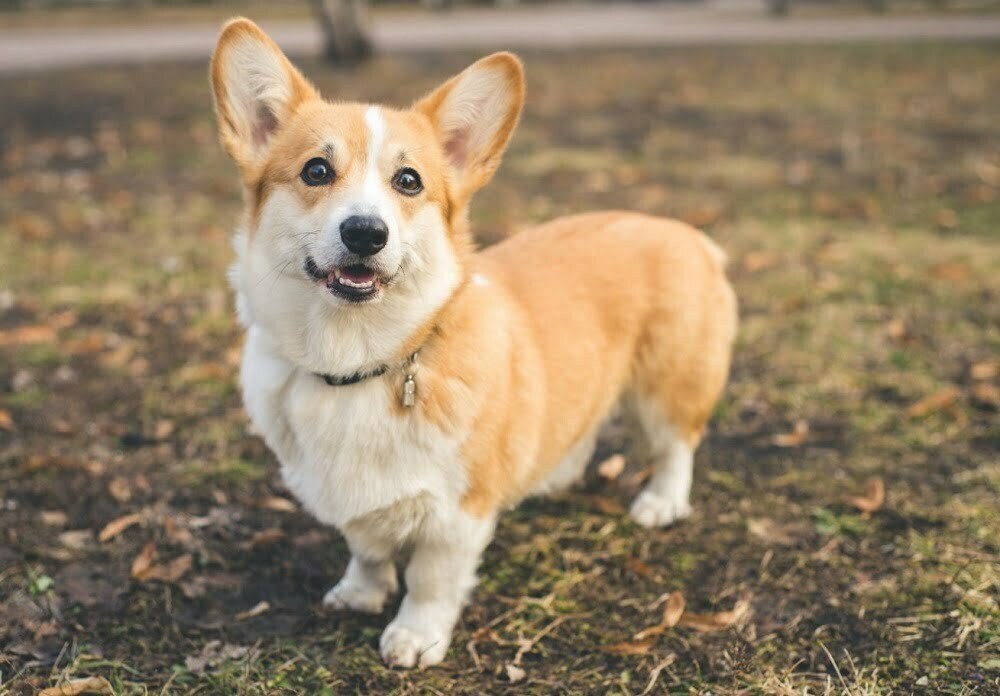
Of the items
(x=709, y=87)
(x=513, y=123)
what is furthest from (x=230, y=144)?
(x=709, y=87)

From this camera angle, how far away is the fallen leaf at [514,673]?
2680 millimetres

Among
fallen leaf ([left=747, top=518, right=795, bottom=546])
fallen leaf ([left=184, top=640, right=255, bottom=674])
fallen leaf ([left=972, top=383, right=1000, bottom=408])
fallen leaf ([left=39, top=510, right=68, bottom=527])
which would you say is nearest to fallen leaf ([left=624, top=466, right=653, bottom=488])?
fallen leaf ([left=747, top=518, right=795, bottom=546])

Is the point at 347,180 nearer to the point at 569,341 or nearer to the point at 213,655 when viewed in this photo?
the point at 569,341

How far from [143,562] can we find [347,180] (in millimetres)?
1556

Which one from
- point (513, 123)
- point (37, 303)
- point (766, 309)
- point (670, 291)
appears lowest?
point (766, 309)

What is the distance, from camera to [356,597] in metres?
2.98

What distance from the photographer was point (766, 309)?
5.23m

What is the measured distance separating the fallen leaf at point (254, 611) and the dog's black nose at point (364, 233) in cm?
129

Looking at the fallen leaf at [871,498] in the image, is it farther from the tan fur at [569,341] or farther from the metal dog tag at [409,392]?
the metal dog tag at [409,392]

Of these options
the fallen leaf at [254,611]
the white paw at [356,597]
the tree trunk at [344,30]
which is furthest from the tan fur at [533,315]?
the tree trunk at [344,30]

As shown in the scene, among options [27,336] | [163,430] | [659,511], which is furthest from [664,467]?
[27,336]

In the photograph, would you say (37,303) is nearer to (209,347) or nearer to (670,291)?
(209,347)

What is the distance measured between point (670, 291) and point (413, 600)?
1417 millimetres

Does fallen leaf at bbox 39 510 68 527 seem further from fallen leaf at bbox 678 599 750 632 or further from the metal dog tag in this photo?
fallen leaf at bbox 678 599 750 632
